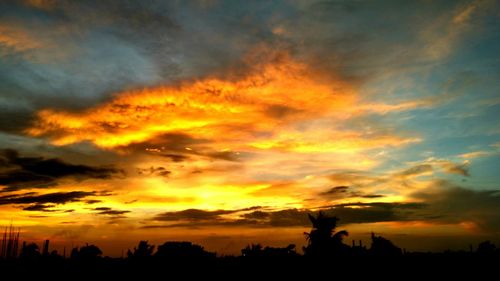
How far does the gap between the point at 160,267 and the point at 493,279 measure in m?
34.0

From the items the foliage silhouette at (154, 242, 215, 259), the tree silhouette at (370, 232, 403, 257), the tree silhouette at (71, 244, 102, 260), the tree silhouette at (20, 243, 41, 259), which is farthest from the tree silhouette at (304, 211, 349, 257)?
the tree silhouette at (20, 243, 41, 259)

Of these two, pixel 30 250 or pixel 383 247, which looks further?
pixel 30 250

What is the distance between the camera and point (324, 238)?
50.3 m

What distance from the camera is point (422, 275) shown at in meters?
40.7

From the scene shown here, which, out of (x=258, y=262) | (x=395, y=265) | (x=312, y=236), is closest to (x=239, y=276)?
(x=258, y=262)

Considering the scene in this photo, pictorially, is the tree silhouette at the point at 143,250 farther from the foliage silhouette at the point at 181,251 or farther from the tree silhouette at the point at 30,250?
the tree silhouette at the point at 30,250

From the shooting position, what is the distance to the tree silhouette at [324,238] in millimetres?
49500

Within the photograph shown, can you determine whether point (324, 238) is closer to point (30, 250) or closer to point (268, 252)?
point (268, 252)

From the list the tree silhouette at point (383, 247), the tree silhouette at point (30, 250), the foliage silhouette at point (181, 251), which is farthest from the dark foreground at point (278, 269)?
the tree silhouette at point (30, 250)

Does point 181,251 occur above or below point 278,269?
above

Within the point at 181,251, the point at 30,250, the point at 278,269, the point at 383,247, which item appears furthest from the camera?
the point at 30,250

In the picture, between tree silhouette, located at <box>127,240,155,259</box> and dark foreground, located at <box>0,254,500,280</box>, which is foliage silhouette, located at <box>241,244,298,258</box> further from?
tree silhouette, located at <box>127,240,155,259</box>

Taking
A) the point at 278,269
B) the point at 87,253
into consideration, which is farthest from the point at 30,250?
the point at 278,269

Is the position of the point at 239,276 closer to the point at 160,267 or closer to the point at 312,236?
the point at 160,267
